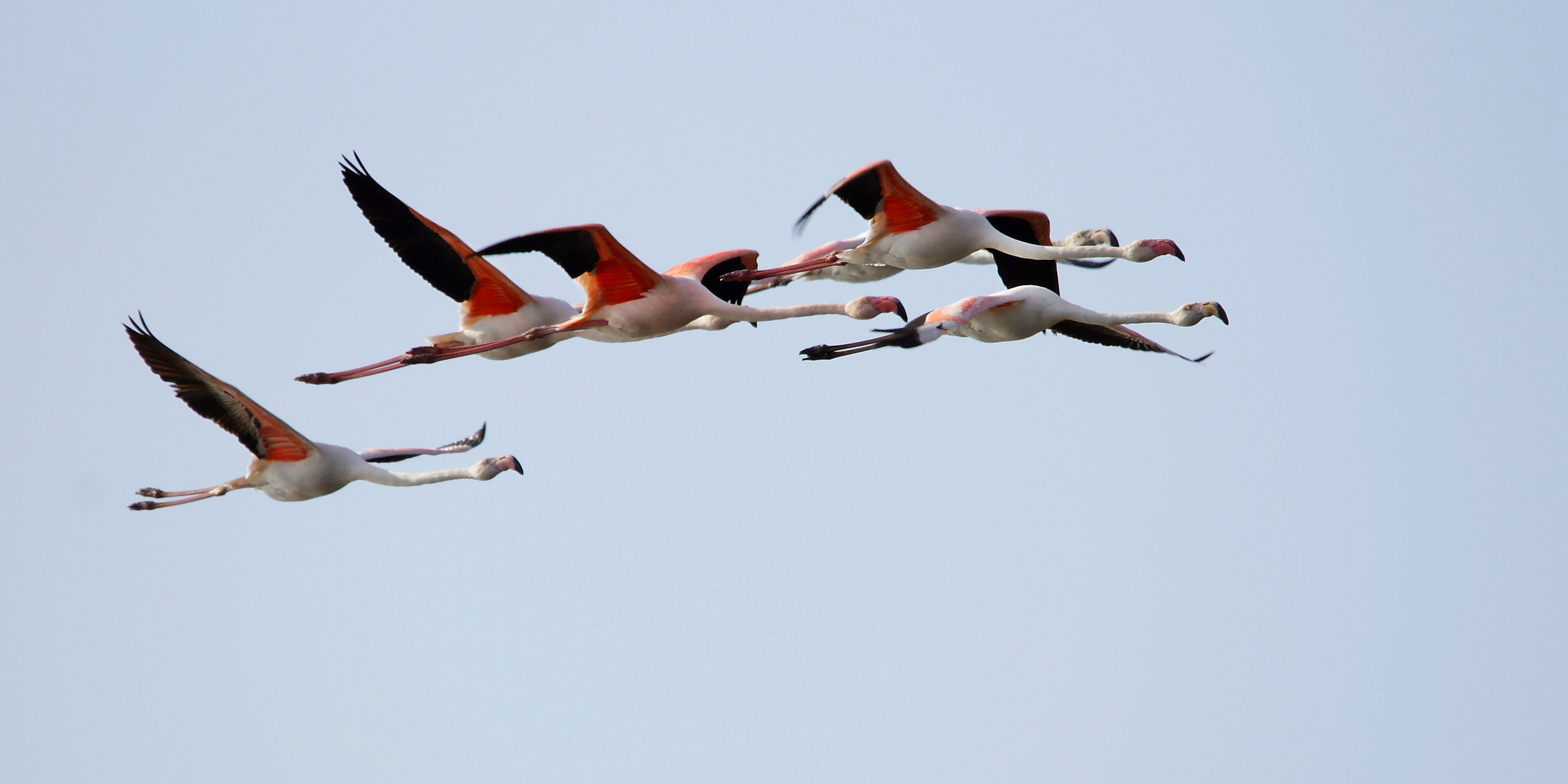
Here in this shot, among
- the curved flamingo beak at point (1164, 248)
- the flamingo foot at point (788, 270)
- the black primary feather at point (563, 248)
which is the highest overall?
the black primary feather at point (563, 248)

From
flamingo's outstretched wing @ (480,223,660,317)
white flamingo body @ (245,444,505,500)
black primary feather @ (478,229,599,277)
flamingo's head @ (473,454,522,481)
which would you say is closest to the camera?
black primary feather @ (478,229,599,277)

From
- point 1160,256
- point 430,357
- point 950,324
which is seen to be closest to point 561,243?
point 430,357

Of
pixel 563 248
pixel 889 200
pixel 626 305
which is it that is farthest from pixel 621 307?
pixel 889 200

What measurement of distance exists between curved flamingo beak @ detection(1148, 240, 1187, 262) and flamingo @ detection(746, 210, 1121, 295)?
887 mm

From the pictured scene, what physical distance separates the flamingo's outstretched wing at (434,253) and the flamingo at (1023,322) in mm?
5016

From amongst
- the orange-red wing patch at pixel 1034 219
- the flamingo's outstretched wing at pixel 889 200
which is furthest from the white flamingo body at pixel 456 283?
the orange-red wing patch at pixel 1034 219

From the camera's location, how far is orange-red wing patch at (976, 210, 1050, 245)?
2750 centimetres

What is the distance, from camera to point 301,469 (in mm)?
24844

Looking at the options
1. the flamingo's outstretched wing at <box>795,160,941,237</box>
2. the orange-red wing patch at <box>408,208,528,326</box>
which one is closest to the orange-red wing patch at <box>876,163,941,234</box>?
the flamingo's outstretched wing at <box>795,160,941,237</box>

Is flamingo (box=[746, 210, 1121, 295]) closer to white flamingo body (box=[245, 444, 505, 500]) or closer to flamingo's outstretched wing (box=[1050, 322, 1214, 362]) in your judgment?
flamingo's outstretched wing (box=[1050, 322, 1214, 362])

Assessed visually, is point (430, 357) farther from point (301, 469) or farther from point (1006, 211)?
point (1006, 211)

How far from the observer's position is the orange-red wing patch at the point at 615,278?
23.2m

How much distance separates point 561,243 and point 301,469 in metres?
4.78

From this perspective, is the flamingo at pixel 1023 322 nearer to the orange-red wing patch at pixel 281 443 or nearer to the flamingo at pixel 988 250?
the flamingo at pixel 988 250
